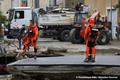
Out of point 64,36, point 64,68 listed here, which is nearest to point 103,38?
point 64,36

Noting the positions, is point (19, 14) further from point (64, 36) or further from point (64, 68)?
point (64, 68)

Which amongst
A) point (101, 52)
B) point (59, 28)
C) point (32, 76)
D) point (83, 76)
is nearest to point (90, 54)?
point (83, 76)

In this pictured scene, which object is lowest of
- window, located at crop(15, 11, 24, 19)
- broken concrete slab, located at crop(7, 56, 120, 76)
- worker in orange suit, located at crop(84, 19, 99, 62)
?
broken concrete slab, located at crop(7, 56, 120, 76)

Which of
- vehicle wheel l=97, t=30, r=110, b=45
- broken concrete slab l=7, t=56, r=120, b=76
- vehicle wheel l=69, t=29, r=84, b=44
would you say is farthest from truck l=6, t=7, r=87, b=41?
broken concrete slab l=7, t=56, r=120, b=76

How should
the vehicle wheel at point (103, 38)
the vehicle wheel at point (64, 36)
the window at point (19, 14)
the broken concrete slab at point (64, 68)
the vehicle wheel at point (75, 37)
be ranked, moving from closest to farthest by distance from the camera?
the broken concrete slab at point (64, 68)
the vehicle wheel at point (103, 38)
the vehicle wheel at point (75, 37)
the vehicle wheel at point (64, 36)
the window at point (19, 14)

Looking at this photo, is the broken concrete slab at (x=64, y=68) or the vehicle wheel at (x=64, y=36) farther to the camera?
the vehicle wheel at (x=64, y=36)

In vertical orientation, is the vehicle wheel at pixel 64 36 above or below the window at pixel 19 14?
below

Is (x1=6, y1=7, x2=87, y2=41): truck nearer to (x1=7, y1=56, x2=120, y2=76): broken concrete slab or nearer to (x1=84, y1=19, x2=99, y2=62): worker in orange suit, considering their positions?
(x1=84, y1=19, x2=99, y2=62): worker in orange suit

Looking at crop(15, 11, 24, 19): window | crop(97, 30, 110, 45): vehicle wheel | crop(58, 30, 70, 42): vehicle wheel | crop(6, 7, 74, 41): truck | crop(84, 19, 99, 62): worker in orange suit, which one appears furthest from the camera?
crop(15, 11, 24, 19): window

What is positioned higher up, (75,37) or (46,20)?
(46,20)

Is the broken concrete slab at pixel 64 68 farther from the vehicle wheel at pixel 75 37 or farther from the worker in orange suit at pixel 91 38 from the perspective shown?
the vehicle wheel at pixel 75 37

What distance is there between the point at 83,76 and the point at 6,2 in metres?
40.7

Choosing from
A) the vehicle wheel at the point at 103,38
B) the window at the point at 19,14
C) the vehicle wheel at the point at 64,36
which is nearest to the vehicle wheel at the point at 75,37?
the vehicle wheel at the point at 103,38

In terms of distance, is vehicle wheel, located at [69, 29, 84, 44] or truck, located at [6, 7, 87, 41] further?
truck, located at [6, 7, 87, 41]
